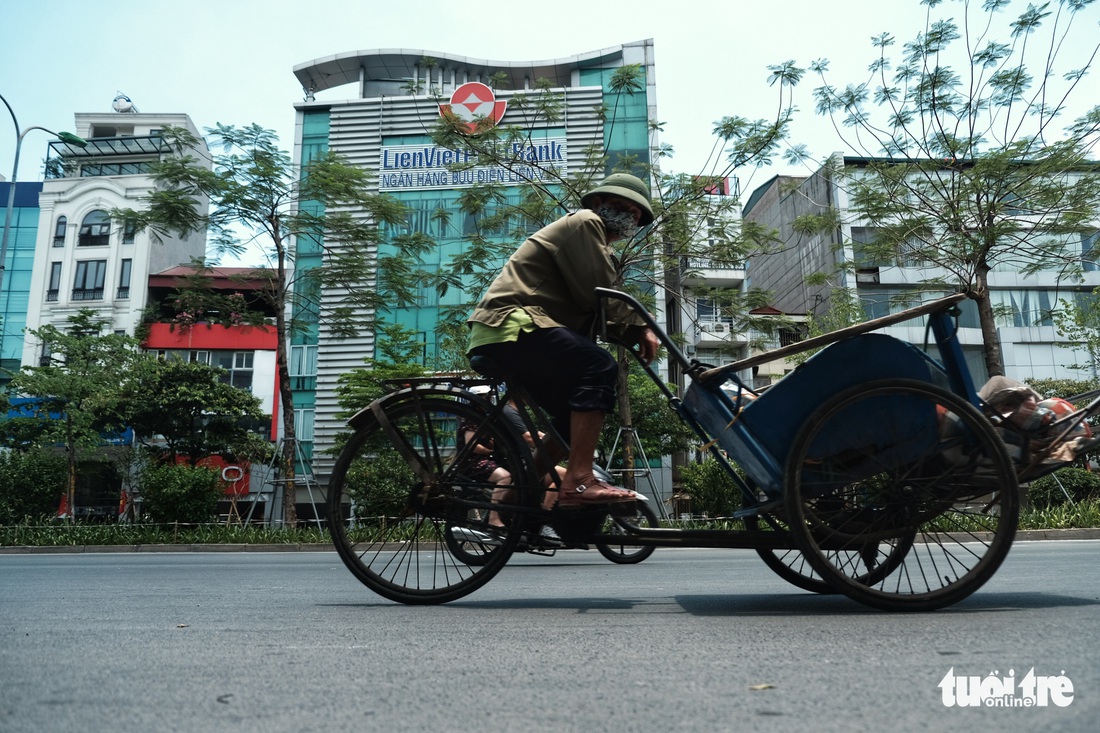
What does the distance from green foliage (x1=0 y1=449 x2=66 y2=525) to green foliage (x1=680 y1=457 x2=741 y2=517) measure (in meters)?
20.8

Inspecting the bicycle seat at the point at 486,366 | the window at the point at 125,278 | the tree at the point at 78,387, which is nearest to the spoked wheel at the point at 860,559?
the bicycle seat at the point at 486,366

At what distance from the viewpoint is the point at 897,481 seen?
306 cm

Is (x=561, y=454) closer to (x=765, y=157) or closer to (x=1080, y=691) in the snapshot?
(x=1080, y=691)

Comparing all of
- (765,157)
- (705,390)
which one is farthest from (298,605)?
(765,157)

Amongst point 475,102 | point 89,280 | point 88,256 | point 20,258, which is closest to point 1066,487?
point 475,102

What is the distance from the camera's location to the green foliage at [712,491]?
18.7 meters

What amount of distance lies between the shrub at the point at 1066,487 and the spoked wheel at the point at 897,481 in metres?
14.5

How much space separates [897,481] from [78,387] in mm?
27328

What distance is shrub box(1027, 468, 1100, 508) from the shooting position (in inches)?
621

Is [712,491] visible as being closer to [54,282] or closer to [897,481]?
[897,481]

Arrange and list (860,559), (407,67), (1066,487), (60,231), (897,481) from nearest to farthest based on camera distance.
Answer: (897,481)
(860,559)
(1066,487)
(407,67)
(60,231)

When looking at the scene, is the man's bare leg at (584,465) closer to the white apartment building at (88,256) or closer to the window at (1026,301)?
the window at (1026,301)

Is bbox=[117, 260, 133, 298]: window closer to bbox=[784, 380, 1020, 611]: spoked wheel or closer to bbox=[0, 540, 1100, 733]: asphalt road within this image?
bbox=[0, 540, 1100, 733]: asphalt road

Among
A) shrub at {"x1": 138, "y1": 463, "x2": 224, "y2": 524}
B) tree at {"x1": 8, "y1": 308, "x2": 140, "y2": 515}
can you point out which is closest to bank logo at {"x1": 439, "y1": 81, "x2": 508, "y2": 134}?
tree at {"x1": 8, "y1": 308, "x2": 140, "y2": 515}
